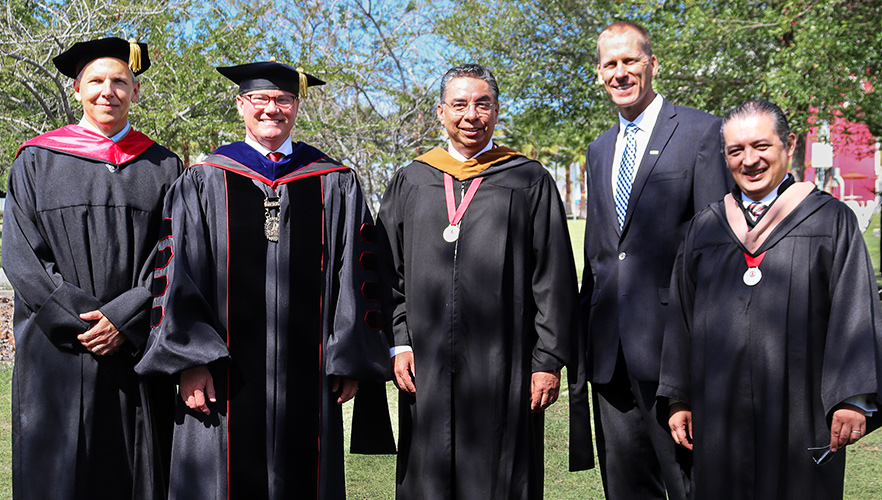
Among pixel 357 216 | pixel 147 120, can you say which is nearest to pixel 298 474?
pixel 357 216

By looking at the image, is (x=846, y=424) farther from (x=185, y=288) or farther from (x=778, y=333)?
(x=185, y=288)

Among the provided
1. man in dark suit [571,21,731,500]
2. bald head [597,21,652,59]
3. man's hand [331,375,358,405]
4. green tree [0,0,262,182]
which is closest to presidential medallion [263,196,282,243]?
man's hand [331,375,358,405]

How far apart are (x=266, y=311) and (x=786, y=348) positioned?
1978 millimetres

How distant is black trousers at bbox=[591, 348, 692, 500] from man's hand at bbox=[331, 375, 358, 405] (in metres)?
1.05

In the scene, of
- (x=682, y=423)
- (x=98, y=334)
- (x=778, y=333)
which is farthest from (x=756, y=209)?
(x=98, y=334)

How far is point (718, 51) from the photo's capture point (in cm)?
1198

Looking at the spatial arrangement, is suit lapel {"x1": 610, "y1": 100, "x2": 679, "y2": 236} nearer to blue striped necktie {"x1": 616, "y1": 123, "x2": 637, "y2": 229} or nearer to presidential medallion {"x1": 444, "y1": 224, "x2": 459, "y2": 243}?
blue striped necktie {"x1": 616, "y1": 123, "x2": 637, "y2": 229}

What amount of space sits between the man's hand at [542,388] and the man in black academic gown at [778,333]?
0.63 meters

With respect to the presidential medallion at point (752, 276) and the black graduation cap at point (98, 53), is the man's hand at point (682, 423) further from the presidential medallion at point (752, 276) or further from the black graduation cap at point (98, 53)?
the black graduation cap at point (98, 53)

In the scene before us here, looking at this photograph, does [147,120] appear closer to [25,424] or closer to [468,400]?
[25,424]

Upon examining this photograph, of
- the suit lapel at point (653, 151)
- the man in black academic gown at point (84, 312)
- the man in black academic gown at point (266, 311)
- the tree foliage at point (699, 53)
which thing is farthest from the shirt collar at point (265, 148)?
the tree foliage at point (699, 53)

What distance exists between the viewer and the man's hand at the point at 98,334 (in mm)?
3385

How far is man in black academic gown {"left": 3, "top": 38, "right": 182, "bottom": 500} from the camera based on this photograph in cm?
344

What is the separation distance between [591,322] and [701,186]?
730mm
